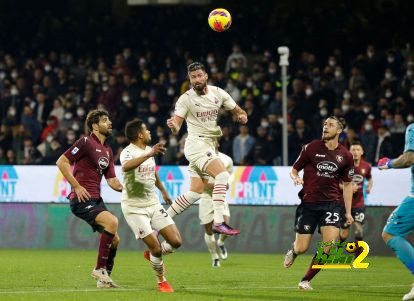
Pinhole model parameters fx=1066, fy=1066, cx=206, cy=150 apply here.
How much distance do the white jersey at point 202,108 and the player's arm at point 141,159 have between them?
2168mm

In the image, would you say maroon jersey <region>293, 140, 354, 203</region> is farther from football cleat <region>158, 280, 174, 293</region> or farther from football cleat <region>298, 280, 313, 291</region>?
football cleat <region>158, 280, 174, 293</region>

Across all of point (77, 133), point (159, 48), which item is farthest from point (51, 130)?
point (159, 48)

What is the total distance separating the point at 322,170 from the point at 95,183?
3.06 metres

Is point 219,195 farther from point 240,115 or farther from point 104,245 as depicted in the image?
point 104,245

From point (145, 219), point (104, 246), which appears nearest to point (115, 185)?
point (145, 219)

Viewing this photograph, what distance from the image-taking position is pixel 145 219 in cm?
1366

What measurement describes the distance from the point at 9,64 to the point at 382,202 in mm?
14052

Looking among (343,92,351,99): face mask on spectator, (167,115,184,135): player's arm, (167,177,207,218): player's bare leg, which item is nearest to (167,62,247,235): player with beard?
(167,115,184,135): player's arm

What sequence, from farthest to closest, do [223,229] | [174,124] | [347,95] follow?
[347,95] < [223,229] < [174,124]

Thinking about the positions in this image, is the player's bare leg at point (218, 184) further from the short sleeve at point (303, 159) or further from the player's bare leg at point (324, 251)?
the player's bare leg at point (324, 251)

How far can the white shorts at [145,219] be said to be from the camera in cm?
1358

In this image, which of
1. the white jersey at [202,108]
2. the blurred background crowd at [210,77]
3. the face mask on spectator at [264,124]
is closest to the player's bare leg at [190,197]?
the white jersey at [202,108]

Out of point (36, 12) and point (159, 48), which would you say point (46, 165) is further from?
point (36, 12)

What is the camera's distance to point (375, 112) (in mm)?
25469
